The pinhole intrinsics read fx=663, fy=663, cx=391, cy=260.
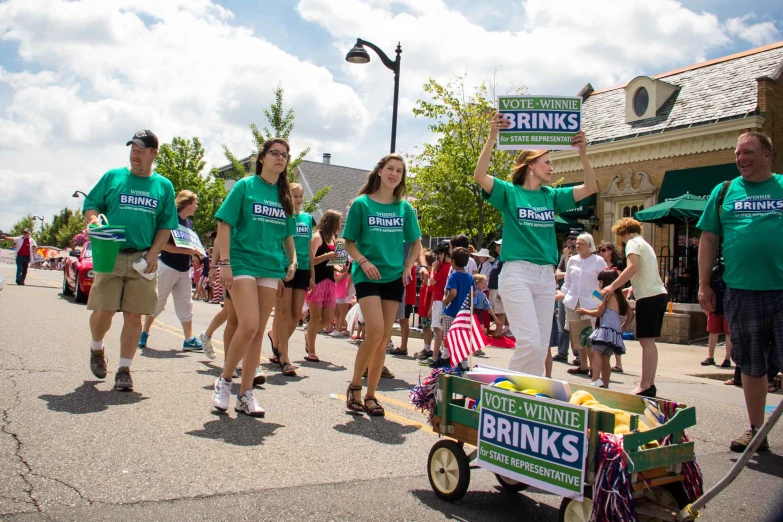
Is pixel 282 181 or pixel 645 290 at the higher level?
pixel 282 181

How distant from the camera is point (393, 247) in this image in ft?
18.3

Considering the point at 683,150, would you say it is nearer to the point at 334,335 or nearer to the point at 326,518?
the point at 334,335

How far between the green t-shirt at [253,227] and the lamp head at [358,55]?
454 inches

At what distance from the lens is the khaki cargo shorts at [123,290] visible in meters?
5.55

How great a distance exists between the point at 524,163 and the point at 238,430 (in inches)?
111

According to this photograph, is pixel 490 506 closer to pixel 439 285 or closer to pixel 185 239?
pixel 185 239

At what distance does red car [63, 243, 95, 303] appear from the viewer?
1547 cm

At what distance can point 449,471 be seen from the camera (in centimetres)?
345

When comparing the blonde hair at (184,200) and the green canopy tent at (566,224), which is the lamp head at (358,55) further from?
the blonde hair at (184,200)

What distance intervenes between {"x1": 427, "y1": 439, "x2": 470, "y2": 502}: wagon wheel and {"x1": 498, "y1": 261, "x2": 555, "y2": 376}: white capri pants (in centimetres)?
114

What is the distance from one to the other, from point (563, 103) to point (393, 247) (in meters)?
1.78

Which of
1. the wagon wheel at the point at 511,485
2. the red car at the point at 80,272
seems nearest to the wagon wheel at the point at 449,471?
the wagon wheel at the point at 511,485

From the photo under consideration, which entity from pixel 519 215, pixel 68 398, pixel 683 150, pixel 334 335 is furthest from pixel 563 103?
pixel 683 150

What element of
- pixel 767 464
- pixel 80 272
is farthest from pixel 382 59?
pixel 767 464
